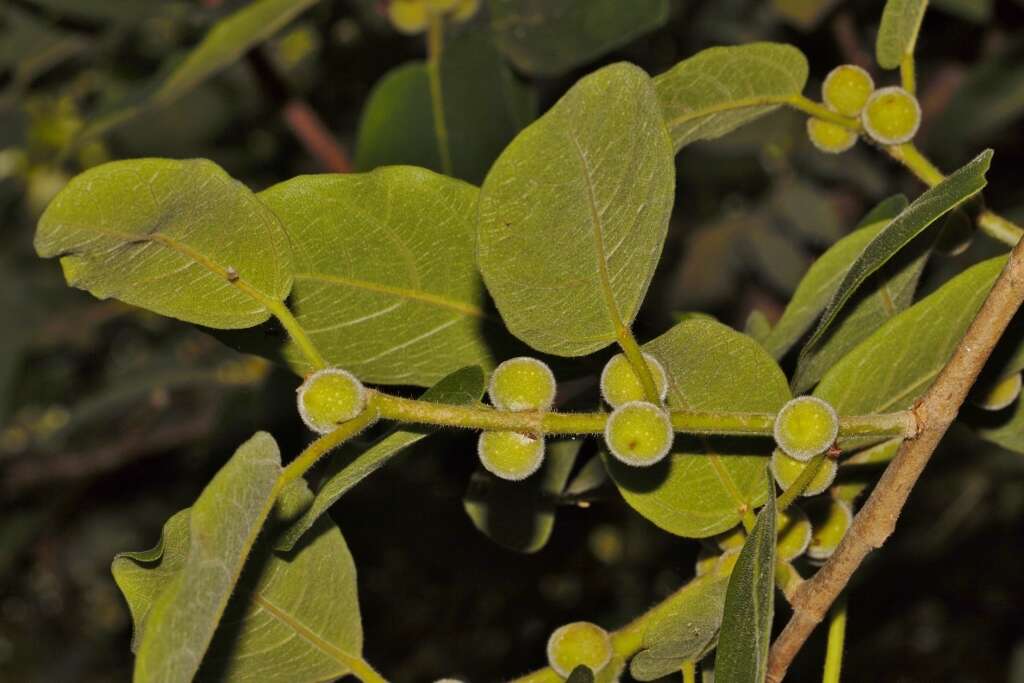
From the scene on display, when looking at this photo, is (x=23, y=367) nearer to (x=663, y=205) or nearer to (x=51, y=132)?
(x=51, y=132)

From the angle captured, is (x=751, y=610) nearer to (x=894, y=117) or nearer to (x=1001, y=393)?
(x=1001, y=393)

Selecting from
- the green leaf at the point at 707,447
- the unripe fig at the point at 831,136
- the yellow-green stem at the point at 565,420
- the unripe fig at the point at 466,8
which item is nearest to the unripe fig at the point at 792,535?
the green leaf at the point at 707,447

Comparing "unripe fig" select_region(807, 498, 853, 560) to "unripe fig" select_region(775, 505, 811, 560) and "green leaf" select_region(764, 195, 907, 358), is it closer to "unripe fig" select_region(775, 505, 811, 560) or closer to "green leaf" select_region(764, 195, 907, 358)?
"unripe fig" select_region(775, 505, 811, 560)

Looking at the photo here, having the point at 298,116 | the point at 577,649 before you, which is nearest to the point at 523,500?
the point at 577,649

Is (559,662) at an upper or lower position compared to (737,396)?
lower

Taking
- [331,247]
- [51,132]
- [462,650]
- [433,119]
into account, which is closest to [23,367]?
[51,132]

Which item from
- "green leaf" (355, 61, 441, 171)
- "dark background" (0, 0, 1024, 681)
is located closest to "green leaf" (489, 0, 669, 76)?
"green leaf" (355, 61, 441, 171)
